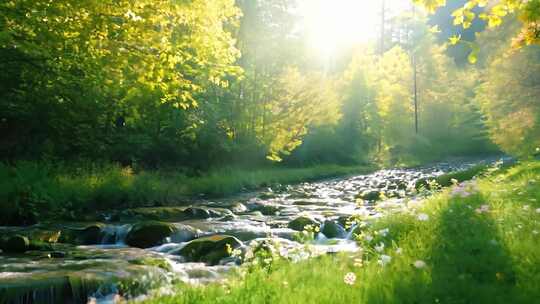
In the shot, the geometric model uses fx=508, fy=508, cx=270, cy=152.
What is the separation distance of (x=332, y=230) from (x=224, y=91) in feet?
52.5

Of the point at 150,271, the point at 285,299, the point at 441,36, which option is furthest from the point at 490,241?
the point at 441,36

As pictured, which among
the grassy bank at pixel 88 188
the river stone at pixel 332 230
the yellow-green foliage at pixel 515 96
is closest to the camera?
the river stone at pixel 332 230

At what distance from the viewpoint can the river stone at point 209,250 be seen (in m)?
8.87

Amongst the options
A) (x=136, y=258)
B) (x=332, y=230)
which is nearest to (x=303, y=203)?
(x=332, y=230)

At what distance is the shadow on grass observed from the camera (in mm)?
4547

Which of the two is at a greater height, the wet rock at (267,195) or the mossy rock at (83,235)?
the wet rock at (267,195)

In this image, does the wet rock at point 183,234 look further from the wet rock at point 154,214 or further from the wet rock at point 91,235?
the wet rock at point 154,214

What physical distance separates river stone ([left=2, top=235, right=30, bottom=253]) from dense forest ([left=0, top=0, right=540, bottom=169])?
160 inches

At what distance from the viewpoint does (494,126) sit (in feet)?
81.3

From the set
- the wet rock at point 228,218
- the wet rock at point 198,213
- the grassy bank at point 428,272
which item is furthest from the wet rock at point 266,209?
the grassy bank at point 428,272

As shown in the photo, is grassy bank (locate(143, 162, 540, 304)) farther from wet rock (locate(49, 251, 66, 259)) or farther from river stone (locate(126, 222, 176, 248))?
river stone (locate(126, 222, 176, 248))

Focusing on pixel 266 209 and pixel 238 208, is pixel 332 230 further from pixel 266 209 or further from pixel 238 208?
pixel 238 208

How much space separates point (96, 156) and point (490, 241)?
54.7 ft

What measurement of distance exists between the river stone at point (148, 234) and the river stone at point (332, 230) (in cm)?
333
